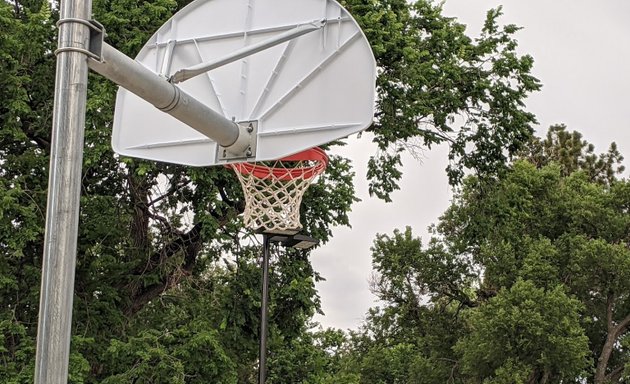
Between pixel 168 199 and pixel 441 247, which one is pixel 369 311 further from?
pixel 168 199

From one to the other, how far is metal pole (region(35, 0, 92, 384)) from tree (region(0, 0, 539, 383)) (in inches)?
337

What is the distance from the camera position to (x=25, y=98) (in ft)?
46.1

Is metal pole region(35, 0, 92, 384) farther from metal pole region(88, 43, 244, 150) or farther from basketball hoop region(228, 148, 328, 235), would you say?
basketball hoop region(228, 148, 328, 235)

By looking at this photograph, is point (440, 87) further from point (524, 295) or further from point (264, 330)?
point (524, 295)

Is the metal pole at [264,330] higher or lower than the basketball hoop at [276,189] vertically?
lower

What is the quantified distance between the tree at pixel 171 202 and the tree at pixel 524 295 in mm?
12018

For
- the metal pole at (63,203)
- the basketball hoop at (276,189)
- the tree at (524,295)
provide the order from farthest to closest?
the tree at (524,295)
the basketball hoop at (276,189)
the metal pole at (63,203)

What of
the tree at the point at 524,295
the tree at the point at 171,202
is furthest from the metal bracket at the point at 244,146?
the tree at the point at 524,295

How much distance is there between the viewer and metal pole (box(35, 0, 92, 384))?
4.07 meters

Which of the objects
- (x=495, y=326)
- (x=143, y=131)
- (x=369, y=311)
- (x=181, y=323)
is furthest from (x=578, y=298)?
(x=143, y=131)

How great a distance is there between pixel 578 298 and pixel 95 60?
28648 millimetres

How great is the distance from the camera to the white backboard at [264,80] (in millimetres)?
6113

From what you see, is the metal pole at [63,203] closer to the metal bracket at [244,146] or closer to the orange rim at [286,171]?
the metal bracket at [244,146]

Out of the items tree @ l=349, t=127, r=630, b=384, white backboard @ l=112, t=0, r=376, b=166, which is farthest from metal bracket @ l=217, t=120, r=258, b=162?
tree @ l=349, t=127, r=630, b=384
